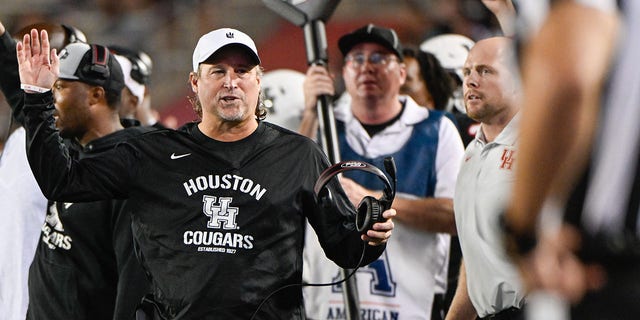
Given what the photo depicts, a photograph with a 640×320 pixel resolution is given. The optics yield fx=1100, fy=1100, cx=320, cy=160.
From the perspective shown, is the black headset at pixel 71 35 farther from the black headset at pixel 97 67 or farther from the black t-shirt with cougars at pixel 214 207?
the black t-shirt with cougars at pixel 214 207

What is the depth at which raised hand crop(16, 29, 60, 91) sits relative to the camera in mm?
3793

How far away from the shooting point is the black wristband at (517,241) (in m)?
1.86

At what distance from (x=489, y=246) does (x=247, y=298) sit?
909 millimetres

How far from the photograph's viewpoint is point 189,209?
3.74m

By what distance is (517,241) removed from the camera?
74.2 inches

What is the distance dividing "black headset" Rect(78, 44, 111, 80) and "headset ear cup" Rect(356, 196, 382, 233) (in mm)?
1745

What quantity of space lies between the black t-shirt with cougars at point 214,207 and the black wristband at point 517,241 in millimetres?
1835

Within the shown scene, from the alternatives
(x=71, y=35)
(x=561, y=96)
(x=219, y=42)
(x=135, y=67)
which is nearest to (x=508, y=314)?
(x=219, y=42)

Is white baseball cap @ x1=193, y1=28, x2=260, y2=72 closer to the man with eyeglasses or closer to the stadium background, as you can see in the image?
the man with eyeglasses

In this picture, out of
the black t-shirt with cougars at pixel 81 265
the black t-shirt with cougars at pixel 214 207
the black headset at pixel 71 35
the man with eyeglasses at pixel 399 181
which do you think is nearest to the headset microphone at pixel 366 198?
the black t-shirt with cougars at pixel 214 207

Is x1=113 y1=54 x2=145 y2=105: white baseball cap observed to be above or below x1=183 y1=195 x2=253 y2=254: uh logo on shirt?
above

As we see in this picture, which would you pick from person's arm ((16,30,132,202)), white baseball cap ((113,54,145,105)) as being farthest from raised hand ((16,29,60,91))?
white baseball cap ((113,54,145,105))

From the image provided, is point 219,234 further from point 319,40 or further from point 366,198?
point 319,40

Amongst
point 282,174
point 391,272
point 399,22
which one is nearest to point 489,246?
point 282,174
